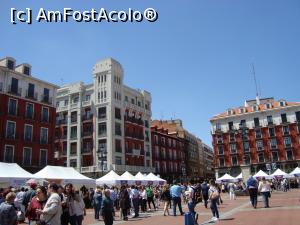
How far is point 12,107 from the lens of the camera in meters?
38.9

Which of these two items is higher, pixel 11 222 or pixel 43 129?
pixel 43 129

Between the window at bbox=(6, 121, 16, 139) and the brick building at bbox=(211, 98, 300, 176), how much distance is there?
4087cm

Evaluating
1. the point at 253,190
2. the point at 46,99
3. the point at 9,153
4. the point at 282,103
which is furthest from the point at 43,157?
the point at 282,103

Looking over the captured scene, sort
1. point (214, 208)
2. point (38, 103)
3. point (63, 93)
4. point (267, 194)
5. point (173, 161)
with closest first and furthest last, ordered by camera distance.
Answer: point (214, 208)
point (267, 194)
point (38, 103)
point (63, 93)
point (173, 161)

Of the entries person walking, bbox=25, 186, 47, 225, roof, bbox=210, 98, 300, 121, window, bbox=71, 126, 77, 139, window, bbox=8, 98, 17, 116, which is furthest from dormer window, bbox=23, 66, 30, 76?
roof, bbox=210, 98, 300, 121

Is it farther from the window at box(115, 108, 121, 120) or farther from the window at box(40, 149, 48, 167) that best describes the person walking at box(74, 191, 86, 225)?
the window at box(115, 108, 121, 120)

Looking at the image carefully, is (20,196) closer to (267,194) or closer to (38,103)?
(267,194)

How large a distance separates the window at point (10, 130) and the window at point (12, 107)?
3.70ft

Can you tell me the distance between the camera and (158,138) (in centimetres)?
6744

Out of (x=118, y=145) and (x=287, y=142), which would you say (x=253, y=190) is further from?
(x=287, y=142)

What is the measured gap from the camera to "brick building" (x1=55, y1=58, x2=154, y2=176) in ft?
169

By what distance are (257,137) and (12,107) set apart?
1879 inches

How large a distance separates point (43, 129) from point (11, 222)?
36240mm

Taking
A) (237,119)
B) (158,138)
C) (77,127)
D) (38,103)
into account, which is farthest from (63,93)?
(237,119)
